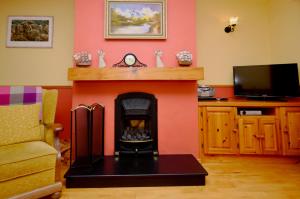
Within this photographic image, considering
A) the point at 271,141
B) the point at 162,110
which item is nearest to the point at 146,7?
the point at 162,110

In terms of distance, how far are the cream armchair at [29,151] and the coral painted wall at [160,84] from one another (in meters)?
0.67

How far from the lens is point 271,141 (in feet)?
8.44

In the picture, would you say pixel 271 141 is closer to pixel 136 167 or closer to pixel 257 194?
pixel 257 194

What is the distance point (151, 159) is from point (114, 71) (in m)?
1.07

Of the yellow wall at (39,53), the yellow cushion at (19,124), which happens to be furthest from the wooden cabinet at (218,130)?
the yellow wall at (39,53)

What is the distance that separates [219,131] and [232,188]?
0.91 metres

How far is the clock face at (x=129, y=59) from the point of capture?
246 centimetres

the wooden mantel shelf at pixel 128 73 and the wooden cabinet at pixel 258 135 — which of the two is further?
the wooden cabinet at pixel 258 135

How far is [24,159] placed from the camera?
56.3 inches

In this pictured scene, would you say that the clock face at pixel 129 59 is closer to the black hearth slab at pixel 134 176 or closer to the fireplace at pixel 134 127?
the fireplace at pixel 134 127

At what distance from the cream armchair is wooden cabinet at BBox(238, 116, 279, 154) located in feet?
7.06

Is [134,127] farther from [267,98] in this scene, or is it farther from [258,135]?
[267,98]

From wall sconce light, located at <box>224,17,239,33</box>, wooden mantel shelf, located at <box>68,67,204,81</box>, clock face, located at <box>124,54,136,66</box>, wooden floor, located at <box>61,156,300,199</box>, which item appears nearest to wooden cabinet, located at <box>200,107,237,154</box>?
wooden floor, located at <box>61,156,300,199</box>

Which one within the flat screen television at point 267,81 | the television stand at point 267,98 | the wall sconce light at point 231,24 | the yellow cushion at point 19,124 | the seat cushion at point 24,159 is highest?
the wall sconce light at point 231,24
